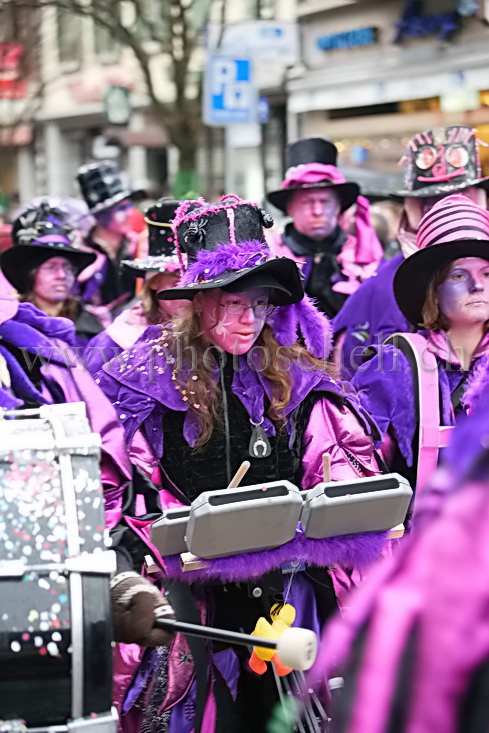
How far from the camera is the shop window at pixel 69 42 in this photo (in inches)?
1099

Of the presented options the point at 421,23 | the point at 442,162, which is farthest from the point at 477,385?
the point at 421,23

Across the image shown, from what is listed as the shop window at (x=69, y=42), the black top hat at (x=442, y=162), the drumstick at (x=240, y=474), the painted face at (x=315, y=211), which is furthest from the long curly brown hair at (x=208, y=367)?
the shop window at (x=69, y=42)

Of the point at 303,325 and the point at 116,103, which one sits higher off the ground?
the point at 116,103

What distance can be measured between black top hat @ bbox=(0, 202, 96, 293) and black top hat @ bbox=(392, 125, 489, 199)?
77.4 inches

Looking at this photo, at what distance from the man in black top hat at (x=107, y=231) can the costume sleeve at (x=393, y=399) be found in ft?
13.9

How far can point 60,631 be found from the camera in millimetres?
2088

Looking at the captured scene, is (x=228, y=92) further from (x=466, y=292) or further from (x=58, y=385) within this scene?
(x=58, y=385)

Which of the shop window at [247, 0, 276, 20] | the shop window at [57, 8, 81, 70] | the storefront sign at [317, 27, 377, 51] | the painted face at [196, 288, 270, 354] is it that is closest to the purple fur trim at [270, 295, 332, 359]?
the painted face at [196, 288, 270, 354]

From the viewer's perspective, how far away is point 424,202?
5836 mm

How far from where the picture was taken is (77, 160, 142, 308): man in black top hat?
8.15 metres

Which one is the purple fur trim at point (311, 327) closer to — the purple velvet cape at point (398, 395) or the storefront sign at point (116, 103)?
the purple velvet cape at point (398, 395)

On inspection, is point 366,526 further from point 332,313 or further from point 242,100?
point 242,100

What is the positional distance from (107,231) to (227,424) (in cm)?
586

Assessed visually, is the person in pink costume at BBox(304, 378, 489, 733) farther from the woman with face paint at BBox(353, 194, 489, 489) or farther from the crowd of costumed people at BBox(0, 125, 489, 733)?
the woman with face paint at BBox(353, 194, 489, 489)
